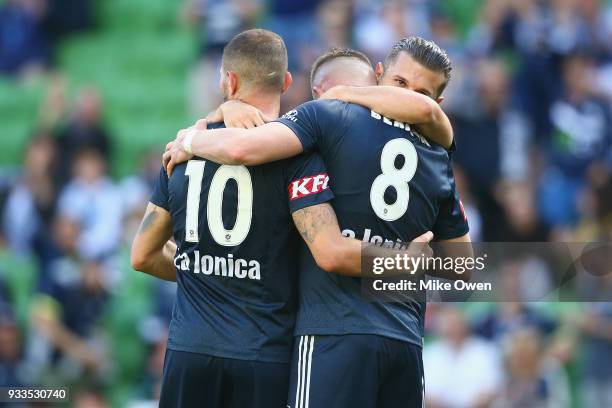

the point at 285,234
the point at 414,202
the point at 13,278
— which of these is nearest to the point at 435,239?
the point at 414,202

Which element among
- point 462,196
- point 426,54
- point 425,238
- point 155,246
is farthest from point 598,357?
point 155,246

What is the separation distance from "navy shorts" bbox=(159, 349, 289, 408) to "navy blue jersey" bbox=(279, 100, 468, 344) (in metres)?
0.25

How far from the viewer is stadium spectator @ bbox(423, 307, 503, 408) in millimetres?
9250

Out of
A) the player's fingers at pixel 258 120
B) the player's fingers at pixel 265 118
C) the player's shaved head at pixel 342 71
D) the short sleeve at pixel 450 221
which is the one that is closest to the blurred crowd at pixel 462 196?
the short sleeve at pixel 450 221

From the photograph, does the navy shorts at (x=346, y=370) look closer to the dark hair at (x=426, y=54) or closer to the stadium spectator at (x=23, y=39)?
the dark hair at (x=426, y=54)

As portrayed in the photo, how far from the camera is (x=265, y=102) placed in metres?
5.05

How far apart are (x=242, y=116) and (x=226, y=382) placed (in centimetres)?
118

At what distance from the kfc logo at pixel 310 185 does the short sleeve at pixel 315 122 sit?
5.2 inches

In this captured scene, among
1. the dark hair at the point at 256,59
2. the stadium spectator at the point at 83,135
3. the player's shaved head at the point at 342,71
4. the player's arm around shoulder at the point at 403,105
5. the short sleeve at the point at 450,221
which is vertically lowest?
the short sleeve at the point at 450,221

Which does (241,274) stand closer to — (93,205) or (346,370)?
(346,370)

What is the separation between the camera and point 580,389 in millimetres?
9234

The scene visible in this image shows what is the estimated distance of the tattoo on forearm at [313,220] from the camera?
4734mm

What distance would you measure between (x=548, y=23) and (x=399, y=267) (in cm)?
690

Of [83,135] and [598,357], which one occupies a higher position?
[83,135]
